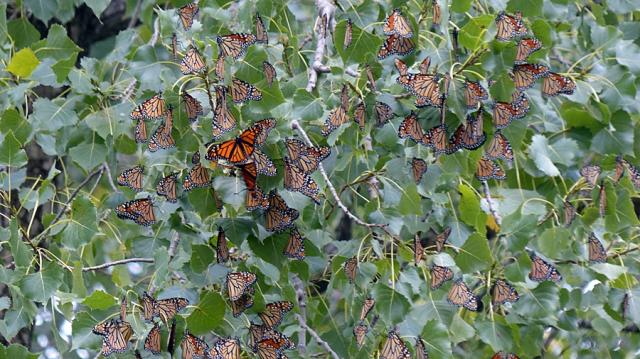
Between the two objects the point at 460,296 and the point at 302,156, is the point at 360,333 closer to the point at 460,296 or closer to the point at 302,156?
the point at 460,296

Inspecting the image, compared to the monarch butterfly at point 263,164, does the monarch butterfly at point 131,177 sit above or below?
below

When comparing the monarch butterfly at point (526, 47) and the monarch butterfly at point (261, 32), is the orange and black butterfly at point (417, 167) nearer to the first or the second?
the monarch butterfly at point (526, 47)

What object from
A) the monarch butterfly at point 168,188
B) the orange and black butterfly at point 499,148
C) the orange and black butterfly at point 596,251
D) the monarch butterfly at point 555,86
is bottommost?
the orange and black butterfly at point 596,251

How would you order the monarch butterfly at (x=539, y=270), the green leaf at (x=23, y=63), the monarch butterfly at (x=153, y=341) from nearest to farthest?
the monarch butterfly at (x=153, y=341) → the monarch butterfly at (x=539, y=270) → the green leaf at (x=23, y=63)

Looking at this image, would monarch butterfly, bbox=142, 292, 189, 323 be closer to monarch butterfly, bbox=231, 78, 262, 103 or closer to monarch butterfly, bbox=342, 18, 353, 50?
monarch butterfly, bbox=231, 78, 262, 103

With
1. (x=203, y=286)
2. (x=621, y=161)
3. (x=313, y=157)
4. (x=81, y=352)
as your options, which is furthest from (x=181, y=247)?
(x=81, y=352)

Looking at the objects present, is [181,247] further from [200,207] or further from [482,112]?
[482,112]

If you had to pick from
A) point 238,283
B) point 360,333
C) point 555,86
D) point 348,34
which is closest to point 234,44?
point 348,34

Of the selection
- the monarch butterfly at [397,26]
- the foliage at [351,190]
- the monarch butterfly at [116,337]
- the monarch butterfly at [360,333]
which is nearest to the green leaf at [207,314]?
the foliage at [351,190]
